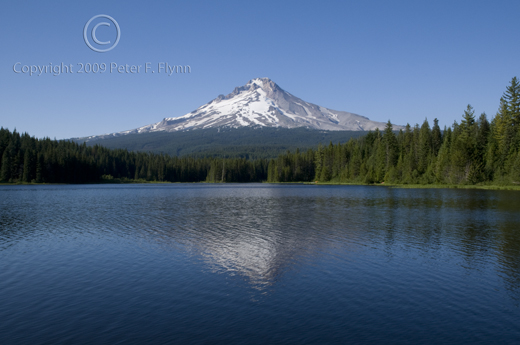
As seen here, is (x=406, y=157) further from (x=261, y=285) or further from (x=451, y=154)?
(x=261, y=285)

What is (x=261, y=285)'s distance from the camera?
1809cm

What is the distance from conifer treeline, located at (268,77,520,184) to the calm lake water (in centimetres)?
8115

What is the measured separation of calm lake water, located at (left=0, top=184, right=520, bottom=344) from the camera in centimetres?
1288

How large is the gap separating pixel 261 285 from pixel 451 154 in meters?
109

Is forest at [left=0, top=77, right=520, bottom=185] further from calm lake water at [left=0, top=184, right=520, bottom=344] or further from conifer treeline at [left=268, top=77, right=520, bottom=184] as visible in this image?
calm lake water at [left=0, top=184, right=520, bottom=344]

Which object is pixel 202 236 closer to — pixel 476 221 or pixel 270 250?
pixel 270 250

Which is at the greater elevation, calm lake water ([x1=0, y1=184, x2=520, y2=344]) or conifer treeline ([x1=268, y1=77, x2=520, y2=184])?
conifer treeline ([x1=268, y1=77, x2=520, y2=184])

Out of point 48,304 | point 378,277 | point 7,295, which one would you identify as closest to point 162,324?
point 48,304

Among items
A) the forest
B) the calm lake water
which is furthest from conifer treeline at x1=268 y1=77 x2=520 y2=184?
the calm lake water

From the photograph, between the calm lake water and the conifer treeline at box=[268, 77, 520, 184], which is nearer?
the calm lake water

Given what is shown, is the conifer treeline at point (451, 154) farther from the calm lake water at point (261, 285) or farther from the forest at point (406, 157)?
the calm lake water at point (261, 285)

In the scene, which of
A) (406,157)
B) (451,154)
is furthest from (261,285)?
(406,157)

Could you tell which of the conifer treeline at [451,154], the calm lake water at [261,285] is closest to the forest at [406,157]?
the conifer treeline at [451,154]

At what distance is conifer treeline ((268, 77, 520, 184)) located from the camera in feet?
337
